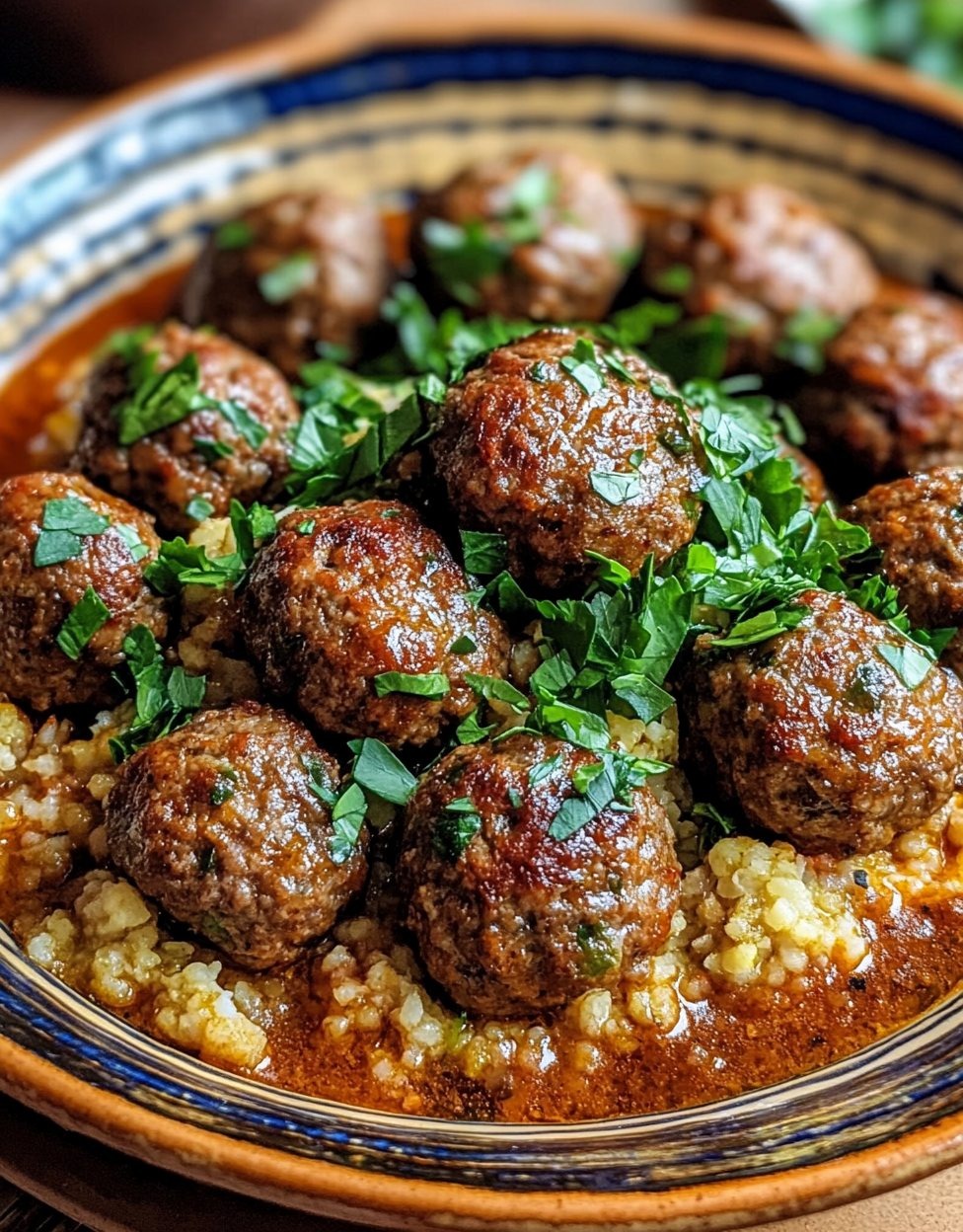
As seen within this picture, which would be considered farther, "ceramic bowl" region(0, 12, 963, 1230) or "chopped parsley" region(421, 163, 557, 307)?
"ceramic bowl" region(0, 12, 963, 1230)

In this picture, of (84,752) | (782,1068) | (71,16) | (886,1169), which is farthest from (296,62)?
(886,1169)

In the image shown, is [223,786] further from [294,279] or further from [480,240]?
[480,240]

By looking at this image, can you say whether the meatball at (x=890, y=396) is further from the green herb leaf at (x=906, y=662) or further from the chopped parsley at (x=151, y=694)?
the chopped parsley at (x=151, y=694)

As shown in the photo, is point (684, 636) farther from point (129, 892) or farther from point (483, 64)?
point (483, 64)

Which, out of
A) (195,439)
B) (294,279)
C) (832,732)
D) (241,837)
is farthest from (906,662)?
(294,279)

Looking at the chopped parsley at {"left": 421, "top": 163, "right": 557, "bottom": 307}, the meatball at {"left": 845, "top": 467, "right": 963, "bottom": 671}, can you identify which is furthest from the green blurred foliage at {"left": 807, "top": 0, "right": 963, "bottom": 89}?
the meatball at {"left": 845, "top": 467, "right": 963, "bottom": 671}

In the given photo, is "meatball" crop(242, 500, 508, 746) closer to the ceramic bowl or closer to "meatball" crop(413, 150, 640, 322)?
"meatball" crop(413, 150, 640, 322)

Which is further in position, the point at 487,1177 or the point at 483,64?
the point at 483,64
